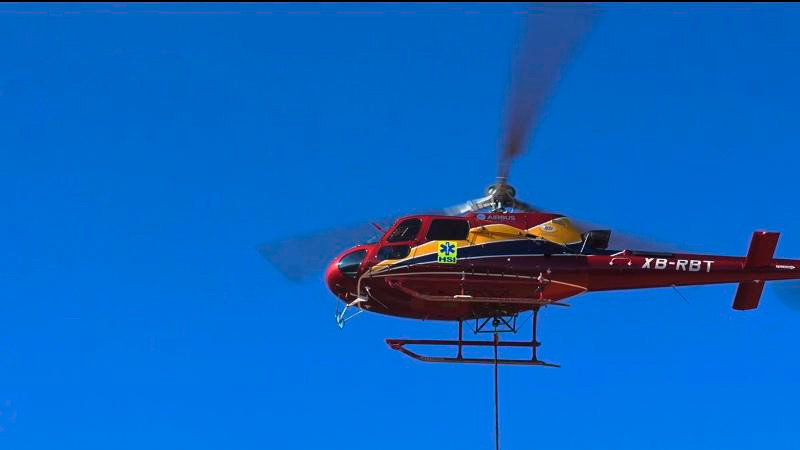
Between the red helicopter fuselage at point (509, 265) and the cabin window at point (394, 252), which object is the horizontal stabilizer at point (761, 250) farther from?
the cabin window at point (394, 252)

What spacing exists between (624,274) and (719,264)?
188 centimetres

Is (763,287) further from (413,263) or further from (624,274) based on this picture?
(413,263)

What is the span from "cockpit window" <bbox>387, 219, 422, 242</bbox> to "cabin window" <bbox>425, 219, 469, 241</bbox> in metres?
A: 0.29

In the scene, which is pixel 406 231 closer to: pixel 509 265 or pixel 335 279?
pixel 335 279

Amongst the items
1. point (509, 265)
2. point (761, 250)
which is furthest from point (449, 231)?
point (761, 250)

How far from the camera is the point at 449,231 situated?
109ft

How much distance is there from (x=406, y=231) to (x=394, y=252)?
52cm

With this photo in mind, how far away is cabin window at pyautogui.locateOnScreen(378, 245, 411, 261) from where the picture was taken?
33.2 meters

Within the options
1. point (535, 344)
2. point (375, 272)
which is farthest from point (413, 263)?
point (535, 344)

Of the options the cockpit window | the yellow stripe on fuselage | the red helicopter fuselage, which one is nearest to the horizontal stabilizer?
the red helicopter fuselage

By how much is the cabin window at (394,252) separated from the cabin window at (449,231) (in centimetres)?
49

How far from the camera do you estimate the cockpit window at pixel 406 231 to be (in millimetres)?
33469

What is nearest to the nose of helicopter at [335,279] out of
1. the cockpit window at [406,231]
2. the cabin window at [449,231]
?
the cockpit window at [406,231]

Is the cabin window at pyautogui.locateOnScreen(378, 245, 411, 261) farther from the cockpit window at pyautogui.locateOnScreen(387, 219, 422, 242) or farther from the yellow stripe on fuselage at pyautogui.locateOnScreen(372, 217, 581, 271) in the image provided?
the cockpit window at pyautogui.locateOnScreen(387, 219, 422, 242)
